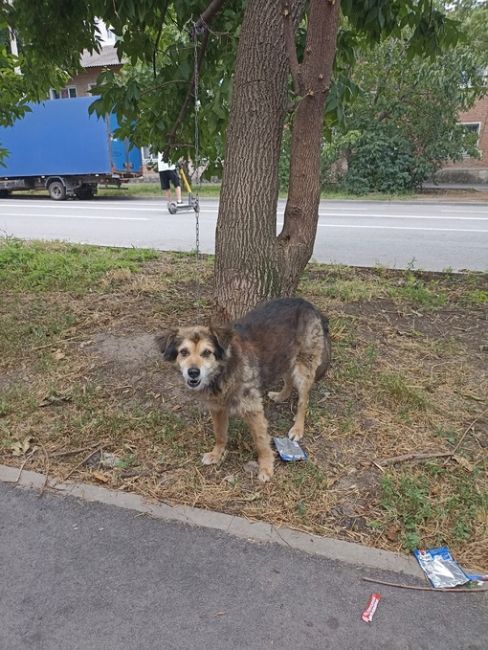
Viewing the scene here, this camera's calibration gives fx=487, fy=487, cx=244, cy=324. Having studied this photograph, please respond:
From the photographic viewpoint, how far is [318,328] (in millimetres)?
3766

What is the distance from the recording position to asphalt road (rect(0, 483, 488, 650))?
2.15 m

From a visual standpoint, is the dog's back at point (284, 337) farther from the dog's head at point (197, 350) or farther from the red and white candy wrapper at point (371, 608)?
the red and white candy wrapper at point (371, 608)

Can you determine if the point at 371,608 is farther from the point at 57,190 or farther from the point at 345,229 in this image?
the point at 57,190

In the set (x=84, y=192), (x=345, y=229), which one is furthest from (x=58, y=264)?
(x=84, y=192)

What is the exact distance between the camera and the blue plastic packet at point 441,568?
93.0 inches

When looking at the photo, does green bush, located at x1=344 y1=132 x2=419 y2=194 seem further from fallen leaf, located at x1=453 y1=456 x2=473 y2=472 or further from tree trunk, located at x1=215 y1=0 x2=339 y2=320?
fallen leaf, located at x1=453 y1=456 x2=473 y2=472

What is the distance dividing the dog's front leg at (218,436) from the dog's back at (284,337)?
1.21 ft

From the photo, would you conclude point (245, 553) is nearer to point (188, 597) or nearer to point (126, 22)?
point (188, 597)

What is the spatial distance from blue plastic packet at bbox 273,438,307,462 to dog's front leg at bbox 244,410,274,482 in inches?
5.8

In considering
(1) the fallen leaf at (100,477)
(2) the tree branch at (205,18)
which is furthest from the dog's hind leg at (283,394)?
(2) the tree branch at (205,18)

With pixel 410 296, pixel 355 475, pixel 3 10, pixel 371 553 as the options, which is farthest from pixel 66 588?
pixel 3 10

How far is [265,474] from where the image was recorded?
3.14 metres

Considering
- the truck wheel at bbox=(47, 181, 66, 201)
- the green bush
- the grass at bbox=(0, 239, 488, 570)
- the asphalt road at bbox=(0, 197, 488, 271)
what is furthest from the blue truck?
the grass at bbox=(0, 239, 488, 570)

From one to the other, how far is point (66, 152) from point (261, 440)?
22284 mm
